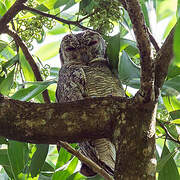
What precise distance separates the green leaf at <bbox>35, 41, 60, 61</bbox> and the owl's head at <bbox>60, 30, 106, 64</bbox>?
0.27m

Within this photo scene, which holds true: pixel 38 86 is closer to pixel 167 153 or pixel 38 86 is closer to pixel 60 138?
pixel 60 138

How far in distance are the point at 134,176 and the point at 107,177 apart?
0.16 meters

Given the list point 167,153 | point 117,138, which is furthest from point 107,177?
point 167,153

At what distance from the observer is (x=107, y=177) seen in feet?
4.49

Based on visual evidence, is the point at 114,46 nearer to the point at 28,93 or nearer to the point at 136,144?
the point at 28,93

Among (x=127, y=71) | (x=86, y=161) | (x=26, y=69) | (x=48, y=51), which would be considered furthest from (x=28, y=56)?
(x=86, y=161)

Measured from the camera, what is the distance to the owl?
191cm

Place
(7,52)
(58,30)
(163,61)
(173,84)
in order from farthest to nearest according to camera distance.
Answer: (58,30)
(7,52)
(173,84)
(163,61)

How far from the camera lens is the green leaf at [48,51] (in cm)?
282

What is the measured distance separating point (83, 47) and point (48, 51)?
45 centimetres

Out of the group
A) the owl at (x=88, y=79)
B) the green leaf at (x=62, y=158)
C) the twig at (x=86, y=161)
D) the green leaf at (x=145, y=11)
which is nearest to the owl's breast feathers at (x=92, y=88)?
the owl at (x=88, y=79)

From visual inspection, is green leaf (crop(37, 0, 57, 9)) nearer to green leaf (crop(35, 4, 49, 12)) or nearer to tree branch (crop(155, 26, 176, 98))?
green leaf (crop(35, 4, 49, 12))

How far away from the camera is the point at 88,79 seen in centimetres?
217

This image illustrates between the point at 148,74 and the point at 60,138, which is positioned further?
the point at 60,138
